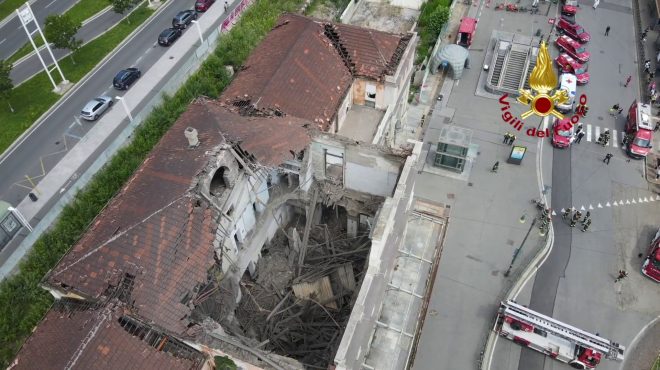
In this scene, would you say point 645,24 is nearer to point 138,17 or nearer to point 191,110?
point 191,110

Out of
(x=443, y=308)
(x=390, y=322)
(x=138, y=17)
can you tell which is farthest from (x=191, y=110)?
(x=138, y=17)

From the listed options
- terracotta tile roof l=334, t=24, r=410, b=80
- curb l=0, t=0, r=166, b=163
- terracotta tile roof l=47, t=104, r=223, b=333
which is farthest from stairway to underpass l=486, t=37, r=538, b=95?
curb l=0, t=0, r=166, b=163

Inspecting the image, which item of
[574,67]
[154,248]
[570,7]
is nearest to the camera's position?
[154,248]

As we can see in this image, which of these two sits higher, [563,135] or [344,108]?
[563,135]

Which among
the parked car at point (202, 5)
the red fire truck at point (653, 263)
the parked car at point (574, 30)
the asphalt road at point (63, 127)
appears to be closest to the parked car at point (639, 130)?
the red fire truck at point (653, 263)

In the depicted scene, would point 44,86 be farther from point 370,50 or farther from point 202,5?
point 370,50

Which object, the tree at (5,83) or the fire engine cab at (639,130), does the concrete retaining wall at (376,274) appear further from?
the tree at (5,83)

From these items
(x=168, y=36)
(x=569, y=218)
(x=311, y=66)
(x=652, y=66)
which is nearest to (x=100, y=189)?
(x=311, y=66)
